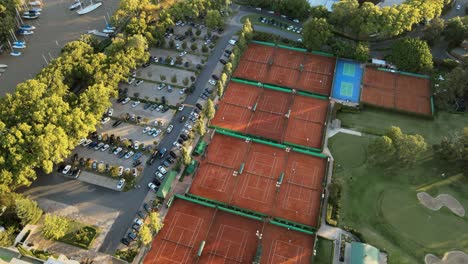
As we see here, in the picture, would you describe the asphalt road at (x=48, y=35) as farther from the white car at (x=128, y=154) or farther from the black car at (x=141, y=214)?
the black car at (x=141, y=214)

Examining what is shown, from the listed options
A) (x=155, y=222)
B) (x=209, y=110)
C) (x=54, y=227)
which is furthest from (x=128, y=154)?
(x=155, y=222)

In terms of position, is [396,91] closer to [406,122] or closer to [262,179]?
[406,122]

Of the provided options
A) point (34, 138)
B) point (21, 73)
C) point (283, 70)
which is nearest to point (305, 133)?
point (283, 70)

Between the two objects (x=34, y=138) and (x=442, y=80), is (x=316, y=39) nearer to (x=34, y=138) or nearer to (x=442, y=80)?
(x=442, y=80)

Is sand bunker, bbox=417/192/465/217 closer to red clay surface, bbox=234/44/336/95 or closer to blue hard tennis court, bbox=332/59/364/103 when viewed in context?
blue hard tennis court, bbox=332/59/364/103

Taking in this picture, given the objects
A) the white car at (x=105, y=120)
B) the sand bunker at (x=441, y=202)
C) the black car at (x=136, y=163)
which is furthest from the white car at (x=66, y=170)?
the sand bunker at (x=441, y=202)
